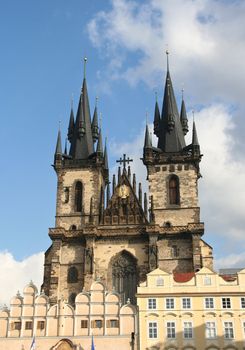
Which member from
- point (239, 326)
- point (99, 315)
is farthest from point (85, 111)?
point (239, 326)

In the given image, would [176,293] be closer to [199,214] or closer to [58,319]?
[58,319]

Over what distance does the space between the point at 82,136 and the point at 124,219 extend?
36.4 feet

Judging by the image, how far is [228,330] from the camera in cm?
3562

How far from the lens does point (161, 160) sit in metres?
53.5

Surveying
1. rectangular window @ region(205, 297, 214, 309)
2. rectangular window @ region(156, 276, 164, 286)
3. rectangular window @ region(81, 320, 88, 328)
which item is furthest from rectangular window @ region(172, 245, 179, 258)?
rectangular window @ region(81, 320, 88, 328)

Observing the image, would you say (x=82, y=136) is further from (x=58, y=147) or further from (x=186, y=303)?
(x=186, y=303)

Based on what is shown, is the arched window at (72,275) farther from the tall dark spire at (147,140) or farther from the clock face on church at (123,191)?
the tall dark spire at (147,140)

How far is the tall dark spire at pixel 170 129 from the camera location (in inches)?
2158

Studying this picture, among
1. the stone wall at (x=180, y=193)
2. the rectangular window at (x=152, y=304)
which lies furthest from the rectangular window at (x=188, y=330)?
the stone wall at (x=180, y=193)

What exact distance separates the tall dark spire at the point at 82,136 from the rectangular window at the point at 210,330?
24.5 metres

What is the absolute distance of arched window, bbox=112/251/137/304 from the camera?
156 feet

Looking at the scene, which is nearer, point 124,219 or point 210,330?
point 210,330

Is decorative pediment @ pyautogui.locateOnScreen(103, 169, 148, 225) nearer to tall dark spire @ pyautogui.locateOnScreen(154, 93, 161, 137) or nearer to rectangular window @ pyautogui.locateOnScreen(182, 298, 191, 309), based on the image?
tall dark spire @ pyautogui.locateOnScreen(154, 93, 161, 137)

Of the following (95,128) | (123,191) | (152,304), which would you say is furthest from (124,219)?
(152,304)
